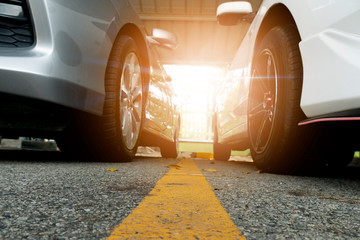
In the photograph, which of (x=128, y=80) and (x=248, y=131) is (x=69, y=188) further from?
(x=248, y=131)

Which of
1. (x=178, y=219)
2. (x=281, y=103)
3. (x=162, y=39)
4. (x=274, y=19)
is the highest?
(x=162, y=39)

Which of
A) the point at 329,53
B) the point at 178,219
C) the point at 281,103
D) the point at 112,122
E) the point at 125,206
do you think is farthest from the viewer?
the point at 112,122

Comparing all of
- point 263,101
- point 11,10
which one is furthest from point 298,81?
point 11,10

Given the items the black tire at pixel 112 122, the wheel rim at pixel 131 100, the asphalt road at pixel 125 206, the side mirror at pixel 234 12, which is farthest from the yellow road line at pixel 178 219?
the side mirror at pixel 234 12

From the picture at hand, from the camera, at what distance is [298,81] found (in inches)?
83.8

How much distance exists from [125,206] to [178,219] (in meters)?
0.23

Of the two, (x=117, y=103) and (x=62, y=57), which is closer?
(x=62, y=57)

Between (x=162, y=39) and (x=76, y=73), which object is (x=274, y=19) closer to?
(x=162, y=39)

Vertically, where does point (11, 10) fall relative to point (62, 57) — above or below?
above

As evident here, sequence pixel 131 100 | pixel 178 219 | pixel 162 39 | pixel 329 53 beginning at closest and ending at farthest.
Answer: pixel 178 219 < pixel 329 53 < pixel 131 100 < pixel 162 39

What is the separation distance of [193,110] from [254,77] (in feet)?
33.6

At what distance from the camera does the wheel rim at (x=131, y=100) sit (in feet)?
9.15

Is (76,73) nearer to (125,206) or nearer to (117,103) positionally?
(117,103)

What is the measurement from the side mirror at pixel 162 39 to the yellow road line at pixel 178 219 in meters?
2.25
